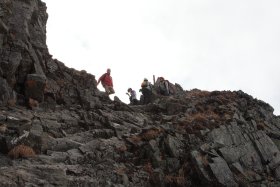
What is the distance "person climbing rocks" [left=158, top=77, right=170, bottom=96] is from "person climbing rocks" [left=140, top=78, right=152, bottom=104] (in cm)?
119

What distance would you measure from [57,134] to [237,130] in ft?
37.0

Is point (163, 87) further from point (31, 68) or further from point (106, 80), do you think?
point (31, 68)

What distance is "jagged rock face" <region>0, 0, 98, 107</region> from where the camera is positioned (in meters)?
21.9

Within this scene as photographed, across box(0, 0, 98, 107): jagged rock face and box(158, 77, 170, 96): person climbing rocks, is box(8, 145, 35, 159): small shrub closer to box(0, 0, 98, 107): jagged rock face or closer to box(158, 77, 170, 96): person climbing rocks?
box(0, 0, 98, 107): jagged rock face

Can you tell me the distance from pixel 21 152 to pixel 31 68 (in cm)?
937

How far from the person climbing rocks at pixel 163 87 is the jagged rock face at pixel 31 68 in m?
11.0

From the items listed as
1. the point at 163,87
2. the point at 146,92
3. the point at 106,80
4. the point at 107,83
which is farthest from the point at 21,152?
the point at 163,87

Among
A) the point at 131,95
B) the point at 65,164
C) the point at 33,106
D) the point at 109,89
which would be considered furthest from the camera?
the point at 131,95

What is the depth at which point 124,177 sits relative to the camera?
16281 millimetres

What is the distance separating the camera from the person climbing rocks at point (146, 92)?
120 feet

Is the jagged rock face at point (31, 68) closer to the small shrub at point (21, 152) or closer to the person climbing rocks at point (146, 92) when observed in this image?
the small shrub at point (21, 152)

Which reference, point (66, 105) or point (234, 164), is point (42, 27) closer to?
point (66, 105)

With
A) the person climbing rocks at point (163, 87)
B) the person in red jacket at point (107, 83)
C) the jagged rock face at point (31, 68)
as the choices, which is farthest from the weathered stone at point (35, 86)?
the person climbing rocks at point (163, 87)

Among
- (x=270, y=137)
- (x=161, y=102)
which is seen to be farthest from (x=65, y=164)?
(x=161, y=102)
